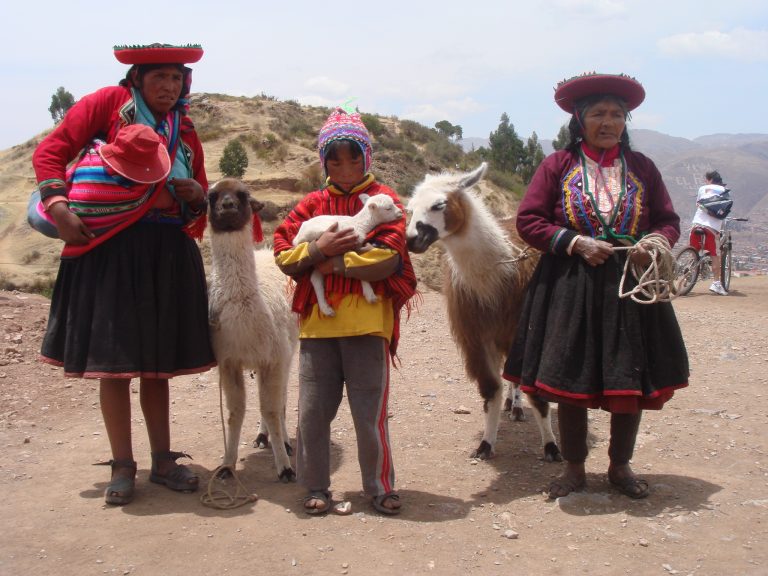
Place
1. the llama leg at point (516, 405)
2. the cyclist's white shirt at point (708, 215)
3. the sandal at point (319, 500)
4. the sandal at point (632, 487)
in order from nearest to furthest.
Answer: the sandal at point (319, 500)
the sandal at point (632, 487)
the llama leg at point (516, 405)
the cyclist's white shirt at point (708, 215)

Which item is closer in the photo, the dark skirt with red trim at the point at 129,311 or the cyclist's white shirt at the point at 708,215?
the dark skirt with red trim at the point at 129,311

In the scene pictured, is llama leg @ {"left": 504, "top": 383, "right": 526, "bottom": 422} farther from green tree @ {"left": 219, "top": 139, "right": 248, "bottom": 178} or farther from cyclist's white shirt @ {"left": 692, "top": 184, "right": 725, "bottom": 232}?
green tree @ {"left": 219, "top": 139, "right": 248, "bottom": 178}

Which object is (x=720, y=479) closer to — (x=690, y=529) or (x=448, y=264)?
(x=690, y=529)

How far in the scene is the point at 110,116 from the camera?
3.51 metres

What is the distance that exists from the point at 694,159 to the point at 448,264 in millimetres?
64627

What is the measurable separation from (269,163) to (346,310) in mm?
19224

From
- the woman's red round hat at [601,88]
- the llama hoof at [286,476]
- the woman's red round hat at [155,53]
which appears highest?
the woman's red round hat at [155,53]

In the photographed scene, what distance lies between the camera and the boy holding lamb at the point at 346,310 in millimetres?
3289

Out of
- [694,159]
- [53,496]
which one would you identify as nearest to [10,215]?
[53,496]

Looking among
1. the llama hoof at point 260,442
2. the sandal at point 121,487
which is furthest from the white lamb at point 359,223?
the llama hoof at point 260,442

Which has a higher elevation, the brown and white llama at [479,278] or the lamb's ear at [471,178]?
the lamb's ear at [471,178]

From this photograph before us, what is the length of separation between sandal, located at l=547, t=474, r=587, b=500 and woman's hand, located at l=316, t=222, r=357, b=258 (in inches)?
65.9

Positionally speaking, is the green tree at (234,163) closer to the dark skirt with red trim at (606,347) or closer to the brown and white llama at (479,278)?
the brown and white llama at (479,278)

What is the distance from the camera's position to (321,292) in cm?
334
